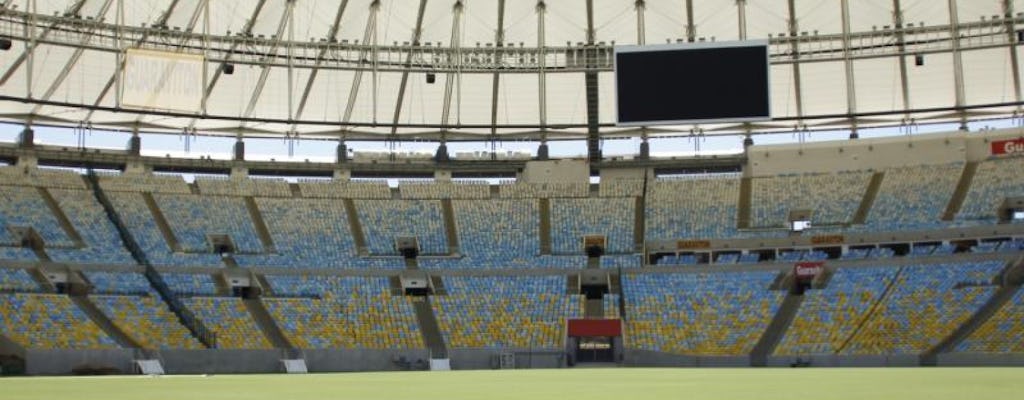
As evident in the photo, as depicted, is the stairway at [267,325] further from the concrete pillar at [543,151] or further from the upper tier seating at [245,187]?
the concrete pillar at [543,151]

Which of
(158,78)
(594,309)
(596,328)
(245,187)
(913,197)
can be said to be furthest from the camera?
(245,187)

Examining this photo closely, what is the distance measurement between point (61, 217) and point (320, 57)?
14.4m

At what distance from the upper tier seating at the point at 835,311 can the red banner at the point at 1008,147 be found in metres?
9.85

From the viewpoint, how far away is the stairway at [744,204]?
6044cm

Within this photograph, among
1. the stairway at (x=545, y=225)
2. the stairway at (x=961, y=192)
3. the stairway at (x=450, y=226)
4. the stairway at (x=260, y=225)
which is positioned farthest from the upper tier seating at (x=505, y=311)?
the stairway at (x=961, y=192)

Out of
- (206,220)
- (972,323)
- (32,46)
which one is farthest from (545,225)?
(32,46)

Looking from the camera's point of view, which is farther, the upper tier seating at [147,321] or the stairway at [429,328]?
the stairway at [429,328]

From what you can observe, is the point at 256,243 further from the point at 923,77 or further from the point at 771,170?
the point at 923,77

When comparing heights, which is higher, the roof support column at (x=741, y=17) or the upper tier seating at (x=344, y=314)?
the roof support column at (x=741, y=17)

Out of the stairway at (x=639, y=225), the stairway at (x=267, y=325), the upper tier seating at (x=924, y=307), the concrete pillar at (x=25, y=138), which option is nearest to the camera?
the upper tier seating at (x=924, y=307)

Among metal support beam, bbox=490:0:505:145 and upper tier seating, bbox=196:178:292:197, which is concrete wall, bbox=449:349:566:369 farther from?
upper tier seating, bbox=196:178:292:197

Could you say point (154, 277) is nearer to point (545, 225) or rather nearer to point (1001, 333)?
point (545, 225)

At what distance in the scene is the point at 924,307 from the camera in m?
50.3

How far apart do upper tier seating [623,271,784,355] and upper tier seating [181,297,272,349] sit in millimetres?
16489
